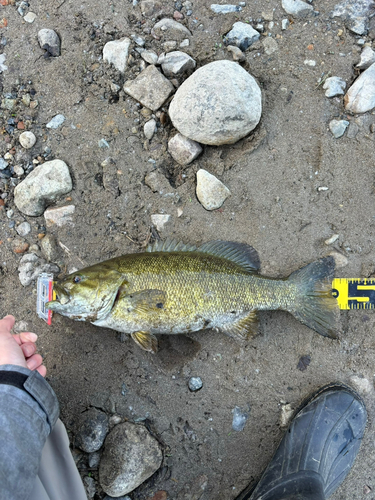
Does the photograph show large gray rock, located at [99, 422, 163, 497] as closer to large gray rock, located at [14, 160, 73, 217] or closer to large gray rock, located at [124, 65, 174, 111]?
large gray rock, located at [14, 160, 73, 217]

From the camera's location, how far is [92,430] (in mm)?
3258

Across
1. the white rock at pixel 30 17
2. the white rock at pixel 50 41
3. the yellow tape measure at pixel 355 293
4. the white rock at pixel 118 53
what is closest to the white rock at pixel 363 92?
the yellow tape measure at pixel 355 293

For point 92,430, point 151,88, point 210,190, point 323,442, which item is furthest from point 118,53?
point 323,442

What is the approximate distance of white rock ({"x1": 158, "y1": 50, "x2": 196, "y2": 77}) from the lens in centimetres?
357

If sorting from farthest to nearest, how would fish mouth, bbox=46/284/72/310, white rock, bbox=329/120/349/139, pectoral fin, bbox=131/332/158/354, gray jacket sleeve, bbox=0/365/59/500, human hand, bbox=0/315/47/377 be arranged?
white rock, bbox=329/120/349/139
pectoral fin, bbox=131/332/158/354
fish mouth, bbox=46/284/72/310
human hand, bbox=0/315/47/377
gray jacket sleeve, bbox=0/365/59/500

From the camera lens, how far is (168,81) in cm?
359

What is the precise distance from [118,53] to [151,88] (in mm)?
501

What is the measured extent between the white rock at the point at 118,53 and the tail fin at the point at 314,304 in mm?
2651

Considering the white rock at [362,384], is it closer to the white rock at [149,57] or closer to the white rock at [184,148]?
the white rock at [184,148]

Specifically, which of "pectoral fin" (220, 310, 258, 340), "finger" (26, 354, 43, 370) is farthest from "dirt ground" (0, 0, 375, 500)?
"finger" (26, 354, 43, 370)

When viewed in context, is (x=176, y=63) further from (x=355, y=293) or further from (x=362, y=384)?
(x=362, y=384)

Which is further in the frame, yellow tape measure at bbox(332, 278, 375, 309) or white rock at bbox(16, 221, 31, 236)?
white rock at bbox(16, 221, 31, 236)

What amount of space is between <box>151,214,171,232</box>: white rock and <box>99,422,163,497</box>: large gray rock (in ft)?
6.03

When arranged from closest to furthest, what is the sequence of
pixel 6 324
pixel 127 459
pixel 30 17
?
pixel 6 324 < pixel 127 459 < pixel 30 17
